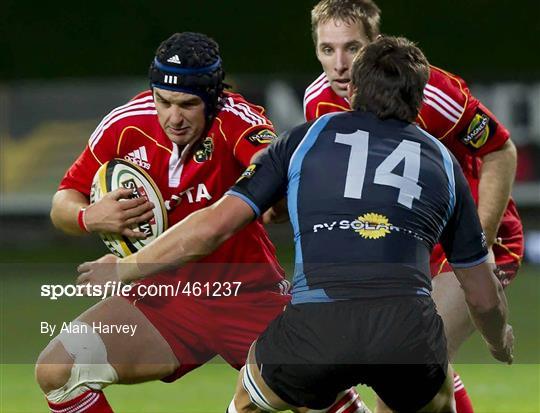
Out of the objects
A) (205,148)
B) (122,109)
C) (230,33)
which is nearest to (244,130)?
(205,148)

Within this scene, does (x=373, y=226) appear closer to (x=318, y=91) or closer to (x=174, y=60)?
(x=174, y=60)

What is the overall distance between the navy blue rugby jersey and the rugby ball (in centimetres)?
105

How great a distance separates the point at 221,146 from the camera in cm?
566

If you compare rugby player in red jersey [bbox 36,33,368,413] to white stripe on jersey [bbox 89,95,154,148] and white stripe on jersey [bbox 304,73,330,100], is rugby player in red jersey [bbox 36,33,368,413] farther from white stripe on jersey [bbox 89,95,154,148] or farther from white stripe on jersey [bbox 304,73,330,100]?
white stripe on jersey [bbox 304,73,330,100]

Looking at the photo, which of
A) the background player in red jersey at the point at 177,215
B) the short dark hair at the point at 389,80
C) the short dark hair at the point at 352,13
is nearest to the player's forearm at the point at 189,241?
the short dark hair at the point at 389,80

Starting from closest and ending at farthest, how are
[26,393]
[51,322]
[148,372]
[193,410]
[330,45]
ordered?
[148,372]
[330,45]
[193,410]
[26,393]
[51,322]

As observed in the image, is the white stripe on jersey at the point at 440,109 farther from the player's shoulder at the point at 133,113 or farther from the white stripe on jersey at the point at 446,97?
the player's shoulder at the point at 133,113

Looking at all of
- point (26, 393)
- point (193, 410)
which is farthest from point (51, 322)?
point (193, 410)

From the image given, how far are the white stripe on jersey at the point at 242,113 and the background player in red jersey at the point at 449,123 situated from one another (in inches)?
17.6

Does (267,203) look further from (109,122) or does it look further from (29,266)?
(29,266)

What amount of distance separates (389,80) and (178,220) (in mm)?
1531

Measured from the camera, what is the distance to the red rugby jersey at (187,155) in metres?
5.66

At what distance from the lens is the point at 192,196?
569cm

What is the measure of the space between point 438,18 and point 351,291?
54.5ft
